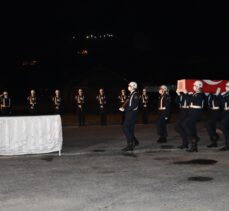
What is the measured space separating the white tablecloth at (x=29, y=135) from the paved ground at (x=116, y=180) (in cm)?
30

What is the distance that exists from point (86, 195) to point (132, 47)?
5389cm

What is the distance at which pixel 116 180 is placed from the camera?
29.9 ft

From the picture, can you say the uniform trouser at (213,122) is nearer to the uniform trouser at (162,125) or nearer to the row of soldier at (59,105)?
the uniform trouser at (162,125)

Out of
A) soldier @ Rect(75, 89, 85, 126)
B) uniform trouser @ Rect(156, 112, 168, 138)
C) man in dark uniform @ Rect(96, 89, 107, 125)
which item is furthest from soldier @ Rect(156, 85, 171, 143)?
soldier @ Rect(75, 89, 85, 126)

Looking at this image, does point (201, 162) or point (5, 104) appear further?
point (5, 104)

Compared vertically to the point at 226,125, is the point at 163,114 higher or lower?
higher

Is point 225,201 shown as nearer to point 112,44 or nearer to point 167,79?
point 167,79

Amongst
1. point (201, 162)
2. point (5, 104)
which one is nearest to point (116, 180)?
point (201, 162)

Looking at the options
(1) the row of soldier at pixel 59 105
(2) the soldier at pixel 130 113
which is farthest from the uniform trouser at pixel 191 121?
(1) the row of soldier at pixel 59 105

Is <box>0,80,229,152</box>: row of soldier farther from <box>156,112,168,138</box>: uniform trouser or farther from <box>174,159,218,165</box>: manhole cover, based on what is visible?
<box>174,159,218,165</box>: manhole cover

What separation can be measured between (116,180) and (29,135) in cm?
438

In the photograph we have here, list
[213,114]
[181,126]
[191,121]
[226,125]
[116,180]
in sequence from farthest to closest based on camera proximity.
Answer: [213,114] < [181,126] < [226,125] < [191,121] < [116,180]

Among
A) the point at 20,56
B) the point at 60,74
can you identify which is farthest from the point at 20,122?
the point at 60,74

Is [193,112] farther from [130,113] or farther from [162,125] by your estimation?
[162,125]
